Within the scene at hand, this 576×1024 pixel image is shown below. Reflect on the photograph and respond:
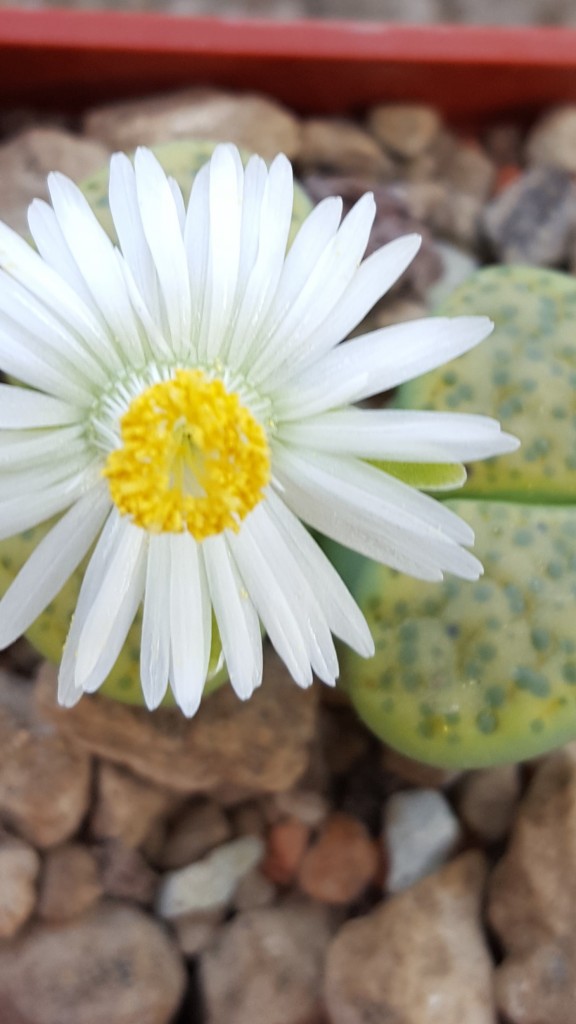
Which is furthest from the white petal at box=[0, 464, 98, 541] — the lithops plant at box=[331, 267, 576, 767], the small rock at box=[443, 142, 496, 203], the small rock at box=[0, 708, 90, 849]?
the small rock at box=[443, 142, 496, 203]

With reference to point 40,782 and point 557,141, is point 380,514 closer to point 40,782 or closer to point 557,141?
point 40,782

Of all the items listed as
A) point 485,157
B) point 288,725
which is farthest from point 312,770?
point 485,157

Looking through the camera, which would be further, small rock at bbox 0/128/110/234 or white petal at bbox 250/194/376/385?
small rock at bbox 0/128/110/234

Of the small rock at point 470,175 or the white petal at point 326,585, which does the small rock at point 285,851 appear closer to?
the white petal at point 326,585

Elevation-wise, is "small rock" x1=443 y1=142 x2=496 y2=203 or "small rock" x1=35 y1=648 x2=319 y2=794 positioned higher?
"small rock" x1=443 y1=142 x2=496 y2=203

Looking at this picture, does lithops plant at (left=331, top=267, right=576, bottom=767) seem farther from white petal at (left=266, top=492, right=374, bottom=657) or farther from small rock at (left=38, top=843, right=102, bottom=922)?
small rock at (left=38, top=843, right=102, bottom=922)

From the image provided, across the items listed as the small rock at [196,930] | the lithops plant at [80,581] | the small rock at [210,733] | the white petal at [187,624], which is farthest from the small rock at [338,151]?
the small rock at [196,930]

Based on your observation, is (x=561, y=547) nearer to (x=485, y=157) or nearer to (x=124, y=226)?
(x=124, y=226)
